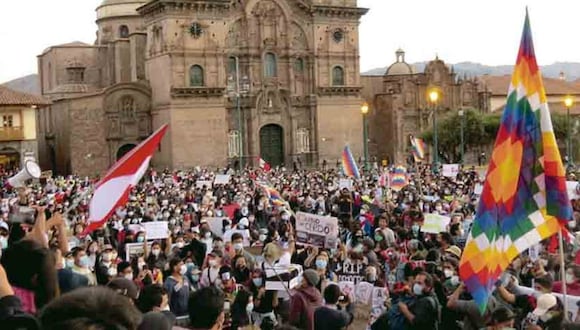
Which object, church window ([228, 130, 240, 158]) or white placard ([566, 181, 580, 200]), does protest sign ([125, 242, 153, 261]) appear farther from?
church window ([228, 130, 240, 158])

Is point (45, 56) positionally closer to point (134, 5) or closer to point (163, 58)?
point (134, 5)

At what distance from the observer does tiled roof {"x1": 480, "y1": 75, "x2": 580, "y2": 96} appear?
79.8 m

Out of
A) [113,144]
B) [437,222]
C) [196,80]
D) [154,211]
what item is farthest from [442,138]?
[437,222]

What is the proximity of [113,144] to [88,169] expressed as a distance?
7.57 ft

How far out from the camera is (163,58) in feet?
185

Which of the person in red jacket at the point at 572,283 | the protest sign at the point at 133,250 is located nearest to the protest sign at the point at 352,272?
the person in red jacket at the point at 572,283

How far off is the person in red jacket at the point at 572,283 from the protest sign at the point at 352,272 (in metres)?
2.78

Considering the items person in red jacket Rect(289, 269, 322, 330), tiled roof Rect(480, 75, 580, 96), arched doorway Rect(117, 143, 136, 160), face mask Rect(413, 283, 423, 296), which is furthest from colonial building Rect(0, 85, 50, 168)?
face mask Rect(413, 283, 423, 296)

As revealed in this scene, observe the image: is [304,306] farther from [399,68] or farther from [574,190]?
[399,68]

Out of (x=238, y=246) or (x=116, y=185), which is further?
(x=238, y=246)

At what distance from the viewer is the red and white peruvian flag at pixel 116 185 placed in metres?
11.2

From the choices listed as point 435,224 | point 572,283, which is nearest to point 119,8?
point 435,224

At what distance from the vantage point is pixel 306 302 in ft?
30.5

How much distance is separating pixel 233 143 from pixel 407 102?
16.4 m
